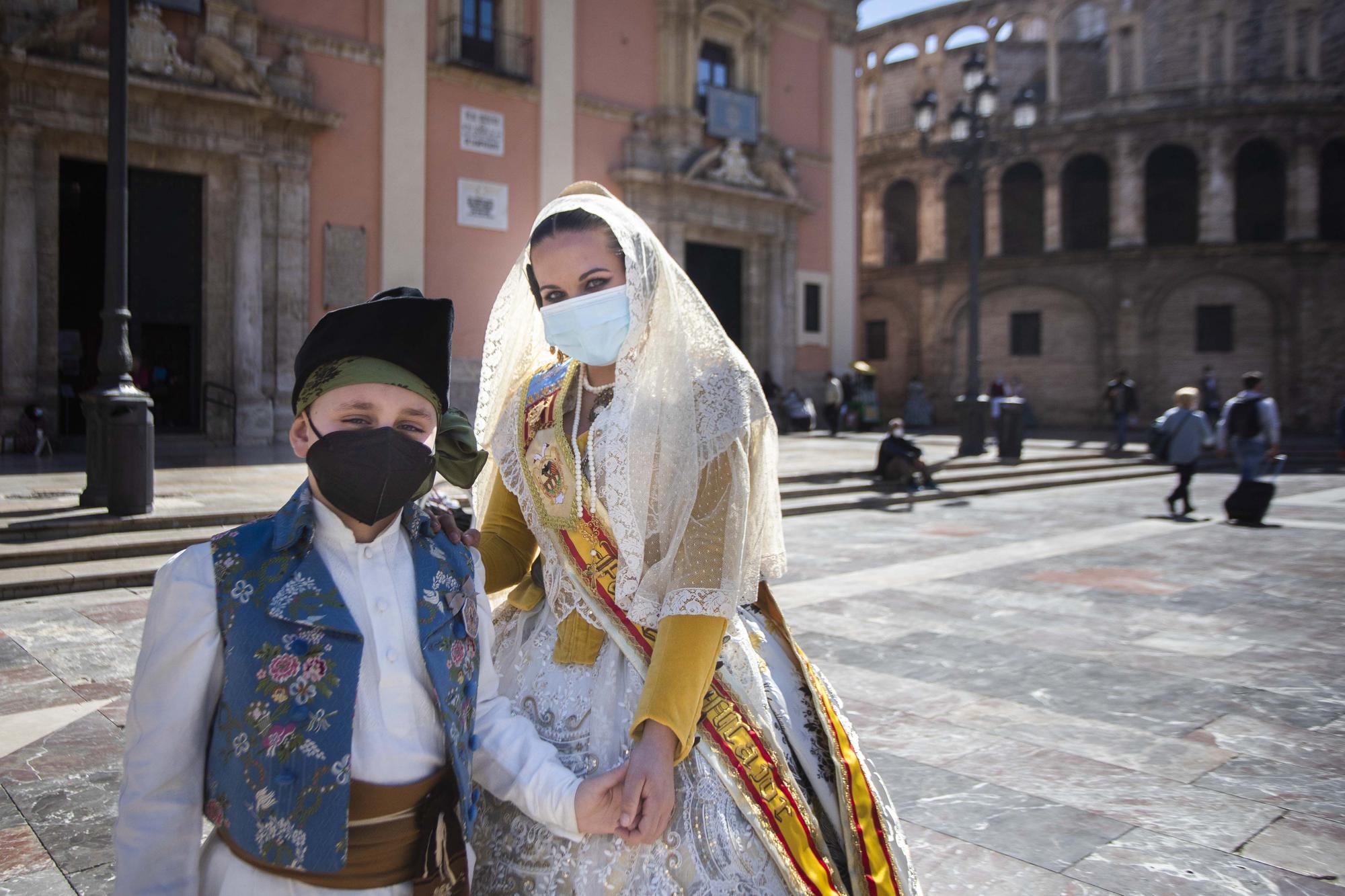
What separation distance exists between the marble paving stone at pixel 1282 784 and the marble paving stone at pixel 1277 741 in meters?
0.07

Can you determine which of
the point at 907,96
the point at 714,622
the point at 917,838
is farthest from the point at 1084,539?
the point at 907,96

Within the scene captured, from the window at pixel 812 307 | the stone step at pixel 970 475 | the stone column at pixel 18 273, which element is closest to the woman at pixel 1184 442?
the stone step at pixel 970 475

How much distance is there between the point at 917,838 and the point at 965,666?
1837 mm

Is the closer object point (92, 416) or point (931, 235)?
point (92, 416)

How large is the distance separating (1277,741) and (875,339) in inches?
1119

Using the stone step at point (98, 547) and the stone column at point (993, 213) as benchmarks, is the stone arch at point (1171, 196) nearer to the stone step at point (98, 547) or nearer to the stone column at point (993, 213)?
the stone column at point (993, 213)

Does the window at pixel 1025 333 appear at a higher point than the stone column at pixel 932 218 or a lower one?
lower

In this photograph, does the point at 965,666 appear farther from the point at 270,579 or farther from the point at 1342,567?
the point at 1342,567

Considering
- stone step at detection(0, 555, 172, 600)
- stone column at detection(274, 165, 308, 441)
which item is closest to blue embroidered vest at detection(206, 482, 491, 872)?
stone step at detection(0, 555, 172, 600)

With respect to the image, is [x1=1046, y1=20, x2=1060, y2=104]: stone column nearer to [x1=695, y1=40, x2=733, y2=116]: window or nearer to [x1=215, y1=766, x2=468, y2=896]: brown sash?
[x1=695, y1=40, x2=733, y2=116]: window

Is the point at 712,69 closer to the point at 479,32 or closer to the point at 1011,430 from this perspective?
the point at 479,32

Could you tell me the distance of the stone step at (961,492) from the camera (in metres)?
10.4

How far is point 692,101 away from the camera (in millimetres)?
19453

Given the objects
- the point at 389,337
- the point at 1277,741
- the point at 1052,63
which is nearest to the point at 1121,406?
the point at 1052,63
